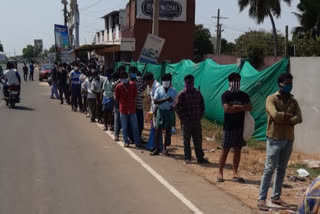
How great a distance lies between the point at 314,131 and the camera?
988 cm

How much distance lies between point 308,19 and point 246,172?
32941 mm

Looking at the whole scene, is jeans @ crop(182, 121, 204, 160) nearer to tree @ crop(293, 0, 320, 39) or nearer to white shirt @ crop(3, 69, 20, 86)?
white shirt @ crop(3, 69, 20, 86)

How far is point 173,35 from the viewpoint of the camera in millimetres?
37750

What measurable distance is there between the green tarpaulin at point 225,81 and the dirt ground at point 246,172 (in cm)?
138

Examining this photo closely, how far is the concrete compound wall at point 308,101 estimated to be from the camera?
9.87 m

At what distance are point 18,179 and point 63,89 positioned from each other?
13743 millimetres

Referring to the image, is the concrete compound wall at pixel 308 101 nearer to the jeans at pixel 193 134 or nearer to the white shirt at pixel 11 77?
the jeans at pixel 193 134

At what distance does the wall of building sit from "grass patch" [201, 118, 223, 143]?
22.9 meters

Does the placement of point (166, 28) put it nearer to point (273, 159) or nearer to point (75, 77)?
point (75, 77)

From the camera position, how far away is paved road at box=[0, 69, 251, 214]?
20.0ft

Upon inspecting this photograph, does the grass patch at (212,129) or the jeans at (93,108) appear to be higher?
the jeans at (93,108)

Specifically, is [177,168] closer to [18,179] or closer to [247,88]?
[18,179]

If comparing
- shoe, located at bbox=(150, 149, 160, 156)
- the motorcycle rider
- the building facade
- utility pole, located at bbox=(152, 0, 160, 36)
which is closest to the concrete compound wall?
shoe, located at bbox=(150, 149, 160, 156)

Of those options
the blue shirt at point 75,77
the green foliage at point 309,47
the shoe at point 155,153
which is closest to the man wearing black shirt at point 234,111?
the shoe at point 155,153
